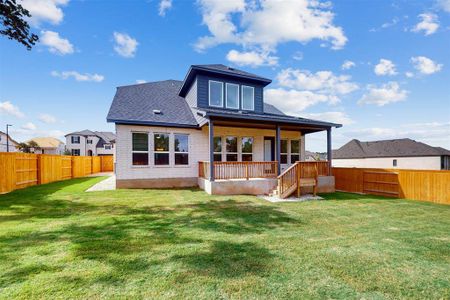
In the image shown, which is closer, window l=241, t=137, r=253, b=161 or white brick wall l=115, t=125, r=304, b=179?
white brick wall l=115, t=125, r=304, b=179

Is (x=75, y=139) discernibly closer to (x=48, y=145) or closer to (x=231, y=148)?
(x=48, y=145)

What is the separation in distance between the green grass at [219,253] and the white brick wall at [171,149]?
4.26 meters

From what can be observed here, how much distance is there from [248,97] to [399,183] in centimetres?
949

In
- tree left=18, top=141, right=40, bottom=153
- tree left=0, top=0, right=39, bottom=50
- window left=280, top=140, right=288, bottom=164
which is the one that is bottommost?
window left=280, top=140, right=288, bottom=164

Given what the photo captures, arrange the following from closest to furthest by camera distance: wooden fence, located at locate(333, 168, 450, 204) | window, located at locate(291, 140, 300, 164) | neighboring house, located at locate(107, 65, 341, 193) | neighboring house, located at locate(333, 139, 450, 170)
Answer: wooden fence, located at locate(333, 168, 450, 204)
neighboring house, located at locate(107, 65, 341, 193)
window, located at locate(291, 140, 300, 164)
neighboring house, located at locate(333, 139, 450, 170)

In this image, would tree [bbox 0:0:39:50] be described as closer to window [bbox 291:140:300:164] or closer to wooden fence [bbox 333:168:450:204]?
window [bbox 291:140:300:164]

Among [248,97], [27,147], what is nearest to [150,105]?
[248,97]

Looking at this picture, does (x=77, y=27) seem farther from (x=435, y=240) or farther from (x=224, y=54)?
(x=435, y=240)

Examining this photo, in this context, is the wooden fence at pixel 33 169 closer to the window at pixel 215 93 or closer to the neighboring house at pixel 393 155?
the window at pixel 215 93

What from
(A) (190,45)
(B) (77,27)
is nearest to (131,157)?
(B) (77,27)

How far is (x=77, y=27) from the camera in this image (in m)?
10.8

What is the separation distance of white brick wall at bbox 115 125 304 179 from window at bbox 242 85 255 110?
5.82 feet

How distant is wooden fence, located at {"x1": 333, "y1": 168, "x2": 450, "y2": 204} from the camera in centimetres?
888

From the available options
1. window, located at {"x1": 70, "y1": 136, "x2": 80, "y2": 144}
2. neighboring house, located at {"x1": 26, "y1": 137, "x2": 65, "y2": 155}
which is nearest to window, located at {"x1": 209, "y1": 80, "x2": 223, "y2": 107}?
window, located at {"x1": 70, "y1": 136, "x2": 80, "y2": 144}
